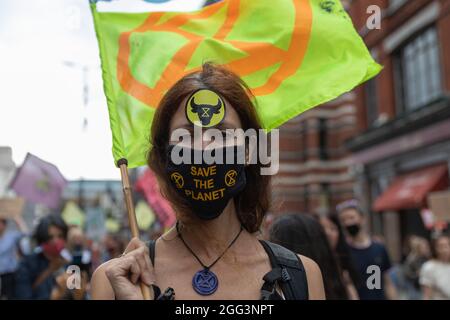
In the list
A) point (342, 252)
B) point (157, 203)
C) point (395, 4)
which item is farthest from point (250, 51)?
point (395, 4)

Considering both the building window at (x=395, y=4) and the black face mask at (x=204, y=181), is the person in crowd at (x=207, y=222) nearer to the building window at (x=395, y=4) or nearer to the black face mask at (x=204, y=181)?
the black face mask at (x=204, y=181)

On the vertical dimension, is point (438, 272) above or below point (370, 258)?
below

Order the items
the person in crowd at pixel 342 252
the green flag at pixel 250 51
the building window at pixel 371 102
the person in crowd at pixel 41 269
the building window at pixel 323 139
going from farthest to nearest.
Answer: the building window at pixel 323 139, the building window at pixel 371 102, the person in crowd at pixel 41 269, the person in crowd at pixel 342 252, the green flag at pixel 250 51

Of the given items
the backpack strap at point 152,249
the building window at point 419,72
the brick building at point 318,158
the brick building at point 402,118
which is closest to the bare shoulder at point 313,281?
the backpack strap at point 152,249

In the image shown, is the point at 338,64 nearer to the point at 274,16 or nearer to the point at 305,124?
the point at 274,16

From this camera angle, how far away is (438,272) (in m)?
6.55

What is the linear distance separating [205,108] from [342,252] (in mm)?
3257

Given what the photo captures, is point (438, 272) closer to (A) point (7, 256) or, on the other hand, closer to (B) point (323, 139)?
(A) point (7, 256)

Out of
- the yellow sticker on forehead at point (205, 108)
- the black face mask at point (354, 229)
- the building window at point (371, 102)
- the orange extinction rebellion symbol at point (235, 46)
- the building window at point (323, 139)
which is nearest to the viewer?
the yellow sticker on forehead at point (205, 108)

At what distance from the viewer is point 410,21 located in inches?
725

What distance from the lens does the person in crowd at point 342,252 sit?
4797 mm

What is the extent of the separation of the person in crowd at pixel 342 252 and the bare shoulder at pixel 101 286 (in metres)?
3.01
